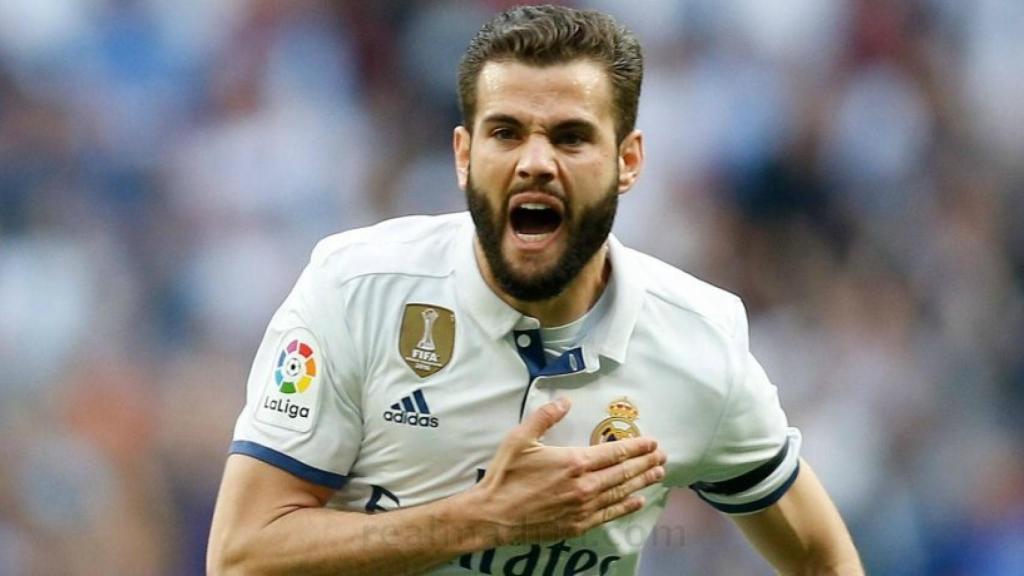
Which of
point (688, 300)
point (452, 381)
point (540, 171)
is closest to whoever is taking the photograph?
point (540, 171)

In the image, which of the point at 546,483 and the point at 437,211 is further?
the point at 437,211

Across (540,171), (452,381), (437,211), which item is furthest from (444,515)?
(437,211)

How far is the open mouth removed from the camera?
2.99 meters

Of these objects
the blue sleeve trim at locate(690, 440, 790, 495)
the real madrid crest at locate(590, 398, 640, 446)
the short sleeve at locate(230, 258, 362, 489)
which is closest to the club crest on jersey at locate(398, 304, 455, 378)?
the short sleeve at locate(230, 258, 362, 489)

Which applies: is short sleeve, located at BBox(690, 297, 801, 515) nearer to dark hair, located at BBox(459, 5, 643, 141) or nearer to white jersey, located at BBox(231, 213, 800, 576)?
white jersey, located at BBox(231, 213, 800, 576)

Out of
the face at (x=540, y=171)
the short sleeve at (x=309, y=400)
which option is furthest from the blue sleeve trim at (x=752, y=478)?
the short sleeve at (x=309, y=400)

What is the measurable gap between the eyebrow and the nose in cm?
4

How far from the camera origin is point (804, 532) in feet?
11.8

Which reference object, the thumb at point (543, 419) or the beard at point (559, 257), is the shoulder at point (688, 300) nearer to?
the beard at point (559, 257)

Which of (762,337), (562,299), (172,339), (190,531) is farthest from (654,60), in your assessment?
(562,299)

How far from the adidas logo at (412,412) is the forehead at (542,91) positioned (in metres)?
0.59

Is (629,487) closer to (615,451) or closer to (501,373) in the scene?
(615,451)

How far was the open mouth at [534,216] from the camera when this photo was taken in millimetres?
2986

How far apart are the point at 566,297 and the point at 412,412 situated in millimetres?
425
